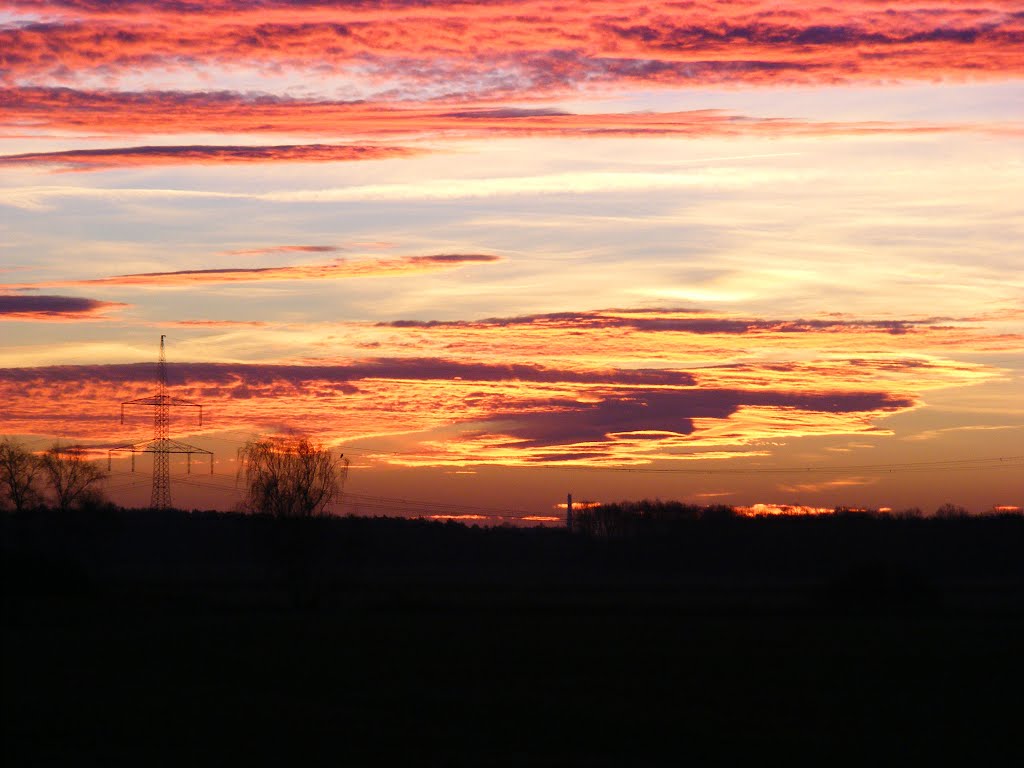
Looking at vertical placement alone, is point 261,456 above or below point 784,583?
above

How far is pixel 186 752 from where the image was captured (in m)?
23.9

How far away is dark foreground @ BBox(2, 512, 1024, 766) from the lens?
25156mm

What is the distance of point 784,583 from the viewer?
10312 centimetres

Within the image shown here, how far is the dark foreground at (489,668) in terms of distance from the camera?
25.2 m

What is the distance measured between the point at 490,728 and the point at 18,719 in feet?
32.4

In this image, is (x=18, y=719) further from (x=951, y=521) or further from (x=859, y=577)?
(x=951, y=521)

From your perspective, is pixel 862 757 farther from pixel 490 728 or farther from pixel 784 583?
pixel 784 583

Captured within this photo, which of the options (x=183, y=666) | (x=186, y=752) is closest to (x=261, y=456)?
(x=183, y=666)

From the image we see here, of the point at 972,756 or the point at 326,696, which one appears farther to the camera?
the point at 326,696

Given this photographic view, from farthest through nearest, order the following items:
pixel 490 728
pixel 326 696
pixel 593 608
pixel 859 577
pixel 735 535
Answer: pixel 735 535
pixel 859 577
pixel 593 608
pixel 326 696
pixel 490 728

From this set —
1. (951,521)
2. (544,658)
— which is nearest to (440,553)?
(951,521)

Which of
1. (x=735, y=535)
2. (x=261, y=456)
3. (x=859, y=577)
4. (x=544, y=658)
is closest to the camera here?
(x=544, y=658)

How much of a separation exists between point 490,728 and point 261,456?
76.0 metres

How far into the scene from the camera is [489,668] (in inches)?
1490
